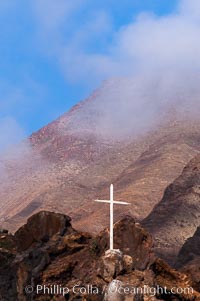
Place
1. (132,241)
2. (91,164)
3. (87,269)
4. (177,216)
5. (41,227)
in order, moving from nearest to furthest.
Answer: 1. (87,269)
2. (132,241)
3. (41,227)
4. (177,216)
5. (91,164)

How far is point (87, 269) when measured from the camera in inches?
649

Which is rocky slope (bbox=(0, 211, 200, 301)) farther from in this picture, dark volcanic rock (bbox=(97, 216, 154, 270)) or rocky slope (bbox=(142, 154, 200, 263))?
rocky slope (bbox=(142, 154, 200, 263))

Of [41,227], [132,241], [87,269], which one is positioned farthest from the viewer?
[41,227]

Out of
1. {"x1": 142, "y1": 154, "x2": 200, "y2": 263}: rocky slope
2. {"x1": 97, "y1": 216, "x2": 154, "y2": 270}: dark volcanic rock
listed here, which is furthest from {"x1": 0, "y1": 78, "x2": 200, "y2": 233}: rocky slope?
{"x1": 97, "y1": 216, "x2": 154, "y2": 270}: dark volcanic rock

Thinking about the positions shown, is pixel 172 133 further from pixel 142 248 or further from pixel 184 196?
pixel 142 248

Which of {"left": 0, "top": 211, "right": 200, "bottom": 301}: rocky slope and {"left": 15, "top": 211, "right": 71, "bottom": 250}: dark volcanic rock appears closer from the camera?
{"left": 0, "top": 211, "right": 200, "bottom": 301}: rocky slope

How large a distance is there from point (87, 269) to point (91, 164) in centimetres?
11240

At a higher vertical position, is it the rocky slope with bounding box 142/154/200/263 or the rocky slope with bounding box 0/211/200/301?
the rocky slope with bounding box 142/154/200/263

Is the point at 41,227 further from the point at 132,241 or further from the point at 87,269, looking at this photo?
the point at 87,269

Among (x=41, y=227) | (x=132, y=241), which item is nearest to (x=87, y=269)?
(x=132, y=241)

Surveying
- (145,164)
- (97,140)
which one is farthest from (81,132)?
(145,164)

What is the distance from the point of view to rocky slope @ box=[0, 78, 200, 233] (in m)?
89.1

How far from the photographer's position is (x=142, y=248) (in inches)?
715

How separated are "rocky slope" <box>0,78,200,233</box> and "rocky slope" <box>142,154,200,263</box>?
9264mm
